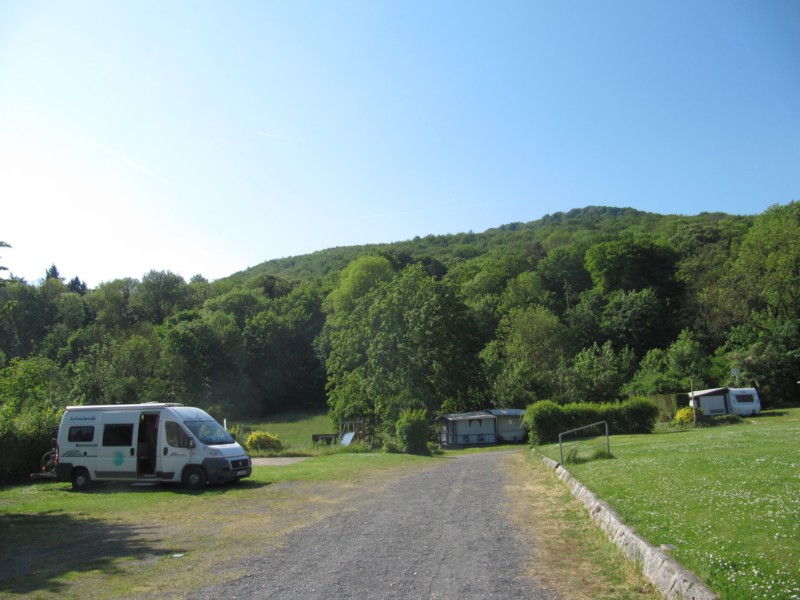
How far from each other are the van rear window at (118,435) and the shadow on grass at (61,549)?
14.4ft

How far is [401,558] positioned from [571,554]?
7.13 feet

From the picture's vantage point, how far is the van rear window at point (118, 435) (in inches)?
654

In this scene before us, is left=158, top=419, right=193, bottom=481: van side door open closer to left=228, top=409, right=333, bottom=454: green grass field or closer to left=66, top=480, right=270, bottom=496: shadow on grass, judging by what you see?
left=66, top=480, right=270, bottom=496: shadow on grass

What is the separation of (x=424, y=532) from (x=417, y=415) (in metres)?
21.7

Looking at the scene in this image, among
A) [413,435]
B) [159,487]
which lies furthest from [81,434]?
[413,435]

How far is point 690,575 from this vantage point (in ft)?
17.1

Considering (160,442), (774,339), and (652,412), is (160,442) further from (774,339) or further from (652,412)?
(774,339)

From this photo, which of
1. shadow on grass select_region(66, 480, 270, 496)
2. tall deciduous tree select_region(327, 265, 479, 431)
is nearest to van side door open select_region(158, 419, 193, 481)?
shadow on grass select_region(66, 480, 270, 496)

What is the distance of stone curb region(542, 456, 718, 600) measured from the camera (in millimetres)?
5039

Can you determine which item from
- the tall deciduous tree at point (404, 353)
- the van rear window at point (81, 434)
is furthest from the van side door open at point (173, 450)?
the tall deciduous tree at point (404, 353)

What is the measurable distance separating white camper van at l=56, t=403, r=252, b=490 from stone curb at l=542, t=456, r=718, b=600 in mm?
10367

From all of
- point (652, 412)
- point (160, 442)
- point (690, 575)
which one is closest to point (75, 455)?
point (160, 442)

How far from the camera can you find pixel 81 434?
17094mm

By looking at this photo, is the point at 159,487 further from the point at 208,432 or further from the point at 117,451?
the point at 208,432
